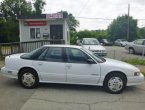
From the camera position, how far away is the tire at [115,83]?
23.1 ft

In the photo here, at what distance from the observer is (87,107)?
5.66 metres

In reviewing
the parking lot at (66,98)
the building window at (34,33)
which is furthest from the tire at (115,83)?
the building window at (34,33)

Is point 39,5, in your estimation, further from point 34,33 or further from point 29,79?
point 29,79

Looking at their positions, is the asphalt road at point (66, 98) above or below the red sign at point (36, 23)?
below

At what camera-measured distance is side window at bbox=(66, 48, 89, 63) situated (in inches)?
285

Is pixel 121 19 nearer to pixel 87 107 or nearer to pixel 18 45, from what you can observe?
pixel 18 45

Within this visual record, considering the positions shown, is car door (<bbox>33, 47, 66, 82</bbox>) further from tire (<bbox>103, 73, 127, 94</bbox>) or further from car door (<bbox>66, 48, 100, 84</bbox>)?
tire (<bbox>103, 73, 127, 94</bbox>)

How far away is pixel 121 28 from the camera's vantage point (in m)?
51.4

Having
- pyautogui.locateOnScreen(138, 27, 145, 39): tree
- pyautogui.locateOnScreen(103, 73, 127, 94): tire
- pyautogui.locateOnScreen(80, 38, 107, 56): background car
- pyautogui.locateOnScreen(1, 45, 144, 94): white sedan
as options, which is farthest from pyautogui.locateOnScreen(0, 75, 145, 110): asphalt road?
pyautogui.locateOnScreen(138, 27, 145, 39): tree

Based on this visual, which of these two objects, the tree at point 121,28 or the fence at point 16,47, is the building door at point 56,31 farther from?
the tree at point 121,28

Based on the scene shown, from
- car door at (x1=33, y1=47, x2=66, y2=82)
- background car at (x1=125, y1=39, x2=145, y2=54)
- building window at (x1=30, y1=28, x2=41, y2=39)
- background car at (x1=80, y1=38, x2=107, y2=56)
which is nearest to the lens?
car door at (x1=33, y1=47, x2=66, y2=82)

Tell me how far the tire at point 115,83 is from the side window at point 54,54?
1675 mm

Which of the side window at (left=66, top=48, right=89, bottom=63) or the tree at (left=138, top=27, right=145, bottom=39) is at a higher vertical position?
the tree at (left=138, top=27, right=145, bottom=39)

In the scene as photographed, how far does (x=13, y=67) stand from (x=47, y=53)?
4.04 feet
